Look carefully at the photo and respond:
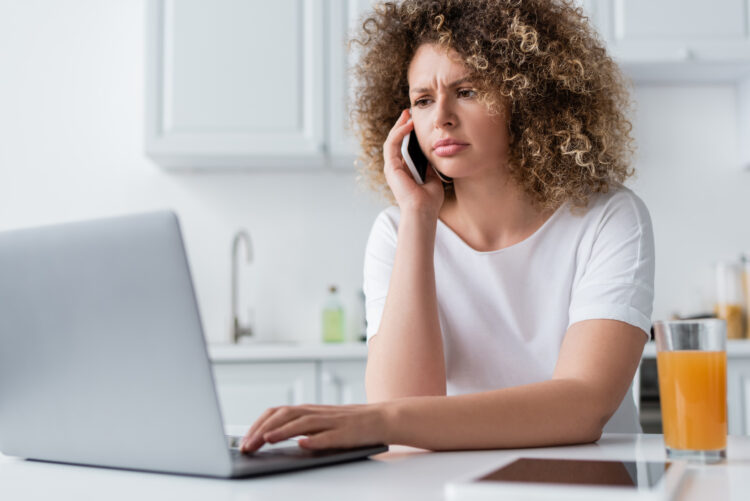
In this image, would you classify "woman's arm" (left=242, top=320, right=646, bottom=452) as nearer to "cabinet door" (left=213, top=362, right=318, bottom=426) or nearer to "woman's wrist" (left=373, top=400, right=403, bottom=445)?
"woman's wrist" (left=373, top=400, right=403, bottom=445)

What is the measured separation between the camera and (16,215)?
2.83 meters

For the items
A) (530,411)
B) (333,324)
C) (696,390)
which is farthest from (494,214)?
(333,324)

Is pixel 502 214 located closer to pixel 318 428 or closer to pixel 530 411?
pixel 530 411

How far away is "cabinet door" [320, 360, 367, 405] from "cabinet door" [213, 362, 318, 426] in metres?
0.04

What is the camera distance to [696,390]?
71cm

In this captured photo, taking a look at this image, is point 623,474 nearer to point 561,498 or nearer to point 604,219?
point 561,498

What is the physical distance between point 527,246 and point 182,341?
2.73ft

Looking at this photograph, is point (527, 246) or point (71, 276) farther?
point (527, 246)

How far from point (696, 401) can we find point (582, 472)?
168mm

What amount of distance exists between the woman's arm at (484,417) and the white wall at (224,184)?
184cm

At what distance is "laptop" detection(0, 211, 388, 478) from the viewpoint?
1.92 feet

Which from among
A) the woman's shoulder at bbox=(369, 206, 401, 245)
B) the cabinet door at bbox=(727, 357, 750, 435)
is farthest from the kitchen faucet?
the cabinet door at bbox=(727, 357, 750, 435)

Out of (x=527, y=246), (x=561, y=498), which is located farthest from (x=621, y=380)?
(x=561, y=498)

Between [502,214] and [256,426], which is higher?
[502,214]
